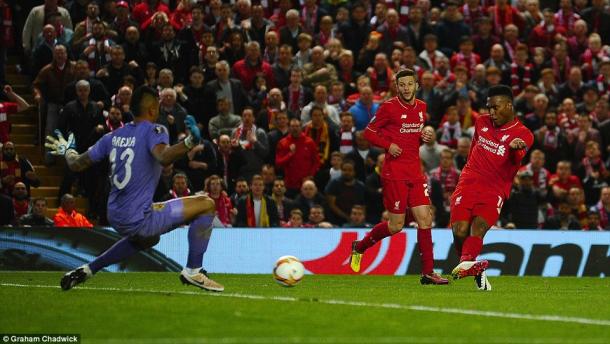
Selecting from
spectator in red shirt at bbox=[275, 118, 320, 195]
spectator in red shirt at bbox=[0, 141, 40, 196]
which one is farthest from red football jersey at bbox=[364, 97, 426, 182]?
spectator in red shirt at bbox=[0, 141, 40, 196]

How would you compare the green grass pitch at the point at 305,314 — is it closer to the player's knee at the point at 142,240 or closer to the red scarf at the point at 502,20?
the player's knee at the point at 142,240

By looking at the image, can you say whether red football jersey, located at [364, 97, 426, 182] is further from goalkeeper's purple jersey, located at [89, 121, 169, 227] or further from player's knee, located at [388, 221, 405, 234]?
goalkeeper's purple jersey, located at [89, 121, 169, 227]

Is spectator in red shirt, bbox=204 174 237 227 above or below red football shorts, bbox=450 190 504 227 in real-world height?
below

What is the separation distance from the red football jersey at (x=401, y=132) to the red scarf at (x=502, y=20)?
11792 mm

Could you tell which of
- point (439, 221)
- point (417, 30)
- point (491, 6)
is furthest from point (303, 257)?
point (491, 6)

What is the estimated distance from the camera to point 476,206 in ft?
47.3

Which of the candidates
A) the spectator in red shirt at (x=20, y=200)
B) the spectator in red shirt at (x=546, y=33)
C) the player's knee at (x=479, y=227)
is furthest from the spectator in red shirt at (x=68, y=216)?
the spectator in red shirt at (x=546, y=33)

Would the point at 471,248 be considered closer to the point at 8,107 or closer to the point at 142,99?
the point at 142,99

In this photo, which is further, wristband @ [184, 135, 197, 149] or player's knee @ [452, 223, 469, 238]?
player's knee @ [452, 223, 469, 238]

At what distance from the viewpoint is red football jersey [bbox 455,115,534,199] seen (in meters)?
14.3

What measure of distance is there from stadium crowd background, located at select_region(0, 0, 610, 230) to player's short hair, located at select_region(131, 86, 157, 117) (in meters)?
7.79

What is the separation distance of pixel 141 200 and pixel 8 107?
29.9 feet

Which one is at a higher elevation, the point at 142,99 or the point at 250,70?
the point at 142,99

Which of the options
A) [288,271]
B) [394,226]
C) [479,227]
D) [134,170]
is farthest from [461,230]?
[134,170]
